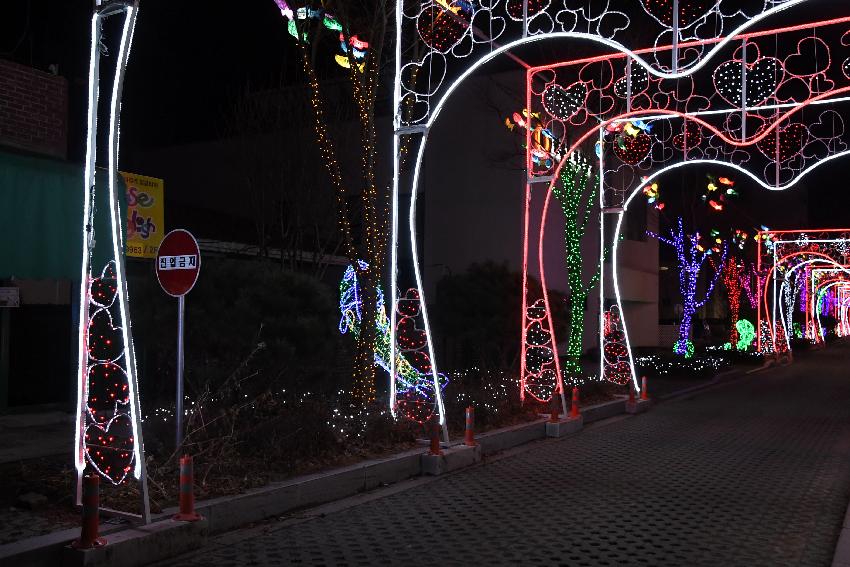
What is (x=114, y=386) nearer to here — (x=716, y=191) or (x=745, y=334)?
(x=716, y=191)

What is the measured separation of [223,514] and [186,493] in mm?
663

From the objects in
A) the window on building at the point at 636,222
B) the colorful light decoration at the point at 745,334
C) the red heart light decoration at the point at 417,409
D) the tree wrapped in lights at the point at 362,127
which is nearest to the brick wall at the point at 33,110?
the tree wrapped in lights at the point at 362,127

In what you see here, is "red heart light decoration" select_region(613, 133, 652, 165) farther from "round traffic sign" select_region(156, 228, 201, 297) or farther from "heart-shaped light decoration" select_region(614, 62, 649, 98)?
"round traffic sign" select_region(156, 228, 201, 297)

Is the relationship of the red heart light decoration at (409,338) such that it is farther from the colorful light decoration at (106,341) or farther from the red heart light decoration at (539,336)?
the colorful light decoration at (106,341)

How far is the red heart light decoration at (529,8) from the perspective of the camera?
37.6ft

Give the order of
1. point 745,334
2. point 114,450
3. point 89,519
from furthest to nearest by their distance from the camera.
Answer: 1. point 745,334
2. point 114,450
3. point 89,519

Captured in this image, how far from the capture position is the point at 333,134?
21438 mm

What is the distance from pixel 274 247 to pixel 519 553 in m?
17.0

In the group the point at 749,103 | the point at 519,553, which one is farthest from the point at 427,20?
the point at 519,553

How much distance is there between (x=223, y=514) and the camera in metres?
7.54

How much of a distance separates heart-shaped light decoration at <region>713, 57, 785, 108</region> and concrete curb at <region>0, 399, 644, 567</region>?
6.32 m

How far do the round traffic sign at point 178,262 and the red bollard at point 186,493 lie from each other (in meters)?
1.94

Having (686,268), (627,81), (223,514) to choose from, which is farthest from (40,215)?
(686,268)

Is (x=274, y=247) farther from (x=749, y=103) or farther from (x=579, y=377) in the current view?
(x=749, y=103)
